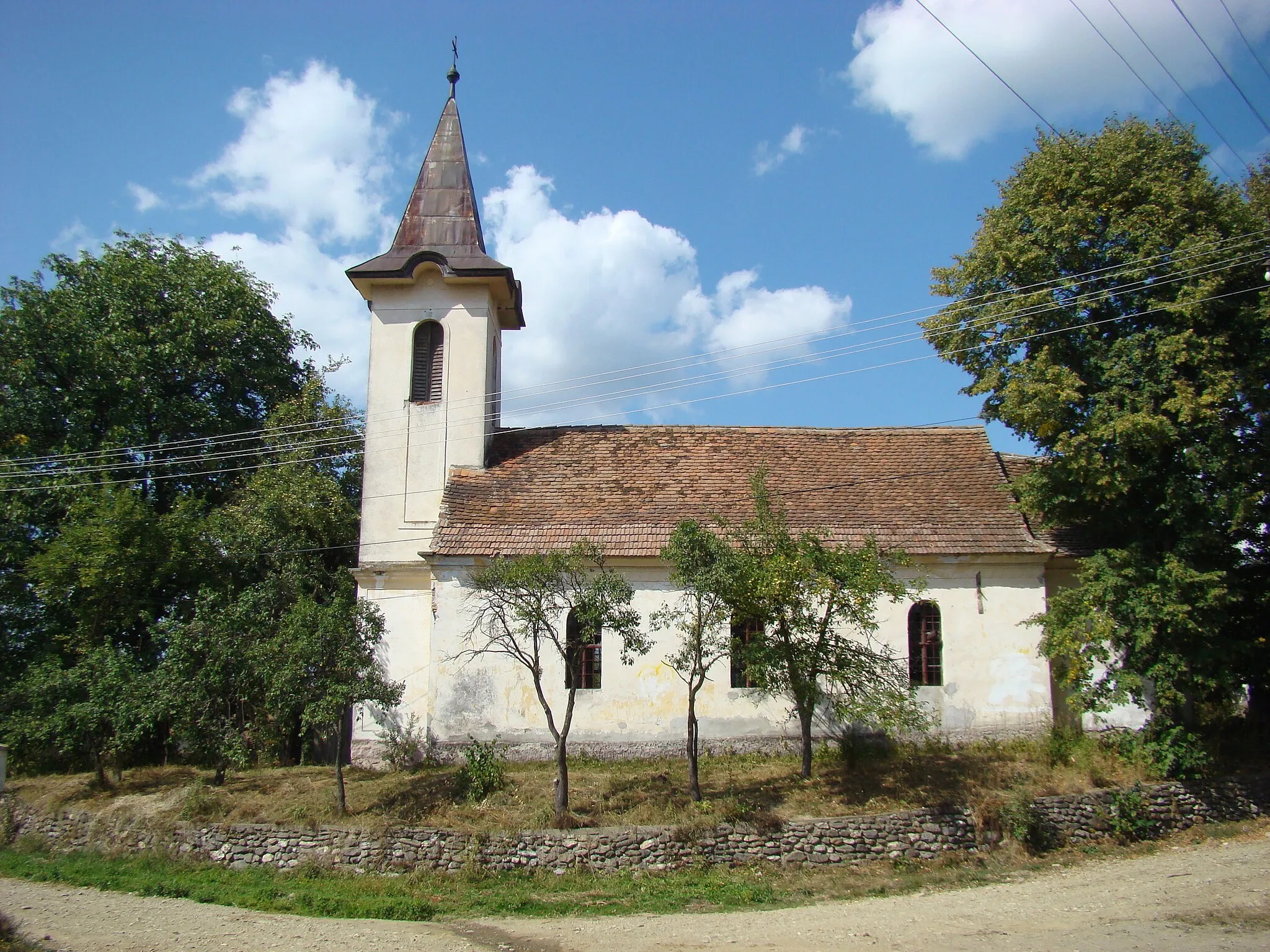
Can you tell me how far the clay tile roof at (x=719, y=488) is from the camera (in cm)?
1945

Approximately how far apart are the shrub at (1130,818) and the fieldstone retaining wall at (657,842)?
13cm

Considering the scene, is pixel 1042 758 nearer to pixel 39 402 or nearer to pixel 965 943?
pixel 965 943

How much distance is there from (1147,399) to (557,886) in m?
14.0

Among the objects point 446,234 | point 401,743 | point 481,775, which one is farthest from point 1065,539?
point 446,234

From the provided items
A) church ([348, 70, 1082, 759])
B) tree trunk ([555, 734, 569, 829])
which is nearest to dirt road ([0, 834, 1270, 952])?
tree trunk ([555, 734, 569, 829])

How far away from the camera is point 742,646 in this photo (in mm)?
15875

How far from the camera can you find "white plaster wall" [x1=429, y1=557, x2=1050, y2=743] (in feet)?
61.6

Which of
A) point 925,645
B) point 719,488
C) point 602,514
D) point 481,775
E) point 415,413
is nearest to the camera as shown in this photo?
point 481,775

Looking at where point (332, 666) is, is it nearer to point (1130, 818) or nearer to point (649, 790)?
point (649, 790)

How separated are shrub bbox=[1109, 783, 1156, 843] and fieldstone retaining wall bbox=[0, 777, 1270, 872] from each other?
0.43 feet

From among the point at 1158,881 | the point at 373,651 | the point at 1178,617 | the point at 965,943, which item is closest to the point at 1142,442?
the point at 1178,617

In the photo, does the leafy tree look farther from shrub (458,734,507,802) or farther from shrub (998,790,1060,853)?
shrub (458,734,507,802)

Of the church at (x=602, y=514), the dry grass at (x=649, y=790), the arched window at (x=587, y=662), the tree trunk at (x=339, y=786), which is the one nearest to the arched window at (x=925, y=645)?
the church at (x=602, y=514)

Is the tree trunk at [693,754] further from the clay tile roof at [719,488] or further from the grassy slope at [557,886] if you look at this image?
the clay tile roof at [719,488]
